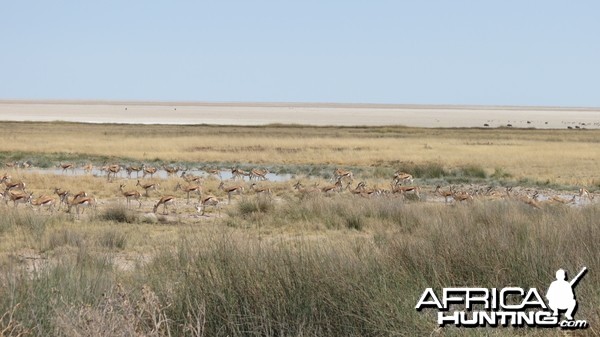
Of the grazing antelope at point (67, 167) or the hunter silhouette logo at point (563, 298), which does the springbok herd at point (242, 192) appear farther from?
the hunter silhouette logo at point (563, 298)

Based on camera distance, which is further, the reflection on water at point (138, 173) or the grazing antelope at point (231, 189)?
the reflection on water at point (138, 173)

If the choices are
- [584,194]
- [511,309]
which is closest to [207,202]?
[584,194]

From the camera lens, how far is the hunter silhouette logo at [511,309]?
5801 mm

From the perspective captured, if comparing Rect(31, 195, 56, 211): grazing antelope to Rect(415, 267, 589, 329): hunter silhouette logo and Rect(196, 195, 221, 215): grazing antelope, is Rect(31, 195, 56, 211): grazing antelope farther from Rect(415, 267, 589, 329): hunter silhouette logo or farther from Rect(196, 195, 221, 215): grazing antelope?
Rect(415, 267, 589, 329): hunter silhouette logo

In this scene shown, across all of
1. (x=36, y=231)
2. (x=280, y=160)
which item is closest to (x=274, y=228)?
(x=36, y=231)

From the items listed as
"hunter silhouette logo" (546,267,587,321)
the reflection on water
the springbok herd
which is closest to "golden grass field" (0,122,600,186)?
the reflection on water

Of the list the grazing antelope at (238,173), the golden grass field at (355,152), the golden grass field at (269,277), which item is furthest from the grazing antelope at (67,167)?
the golden grass field at (269,277)

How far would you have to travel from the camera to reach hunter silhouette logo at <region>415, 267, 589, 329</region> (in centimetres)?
580

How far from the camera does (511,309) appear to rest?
244 inches

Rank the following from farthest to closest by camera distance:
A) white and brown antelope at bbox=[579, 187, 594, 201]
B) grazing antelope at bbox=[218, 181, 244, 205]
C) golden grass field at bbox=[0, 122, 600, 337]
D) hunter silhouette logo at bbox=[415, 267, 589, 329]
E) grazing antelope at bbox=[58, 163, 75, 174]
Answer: grazing antelope at bbox=[58, 163, 75, 174], white and brown antelope at bbox=[579, 187, 594, 201], grazing antelope at bbox=[218, 181, 244, 205], golden grass field at bbox=[0, 122, 600, 337], hunter silhouette logo at bbox=[415, 267, 589, 329]

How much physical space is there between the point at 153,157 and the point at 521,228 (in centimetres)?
3271

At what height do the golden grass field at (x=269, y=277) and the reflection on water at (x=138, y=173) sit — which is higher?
the golden grass field at (x=269, y=277)

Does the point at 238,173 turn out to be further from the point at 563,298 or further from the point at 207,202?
the point at 563,298

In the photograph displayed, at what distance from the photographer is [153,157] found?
41531 millimetres
